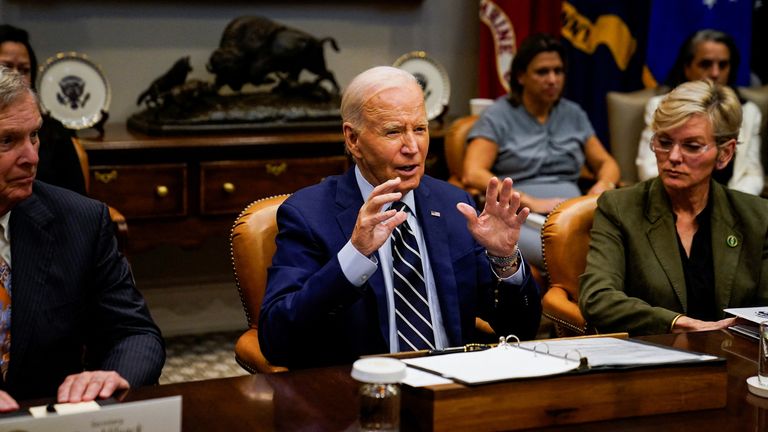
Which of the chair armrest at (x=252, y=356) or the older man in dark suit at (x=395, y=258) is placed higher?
the older man in dark suit at (x=395, y=258)

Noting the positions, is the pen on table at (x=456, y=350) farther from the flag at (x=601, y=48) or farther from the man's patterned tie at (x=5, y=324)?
the flag at (x=601, y=48)

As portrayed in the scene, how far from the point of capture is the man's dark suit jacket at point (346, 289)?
2.30 meters

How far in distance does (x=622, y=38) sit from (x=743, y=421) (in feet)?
13.8

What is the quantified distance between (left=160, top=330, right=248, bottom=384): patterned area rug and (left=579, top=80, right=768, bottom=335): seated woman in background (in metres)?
2.00

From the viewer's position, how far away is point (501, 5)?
5574mm

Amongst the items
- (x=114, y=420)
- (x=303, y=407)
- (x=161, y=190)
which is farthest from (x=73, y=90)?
(x=114, y=420)

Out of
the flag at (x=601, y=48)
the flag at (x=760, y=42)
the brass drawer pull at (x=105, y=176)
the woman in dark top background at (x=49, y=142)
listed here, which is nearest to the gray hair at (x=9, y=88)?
the woman in dark top background at (x=49, y=142)

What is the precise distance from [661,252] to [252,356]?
118 centimetres

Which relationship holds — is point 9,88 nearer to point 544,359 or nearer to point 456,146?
point 544,359

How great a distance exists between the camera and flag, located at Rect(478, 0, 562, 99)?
5582 mm

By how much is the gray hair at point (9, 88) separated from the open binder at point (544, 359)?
0.97 metres

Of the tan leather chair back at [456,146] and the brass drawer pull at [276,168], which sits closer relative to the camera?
the brass drawer pull at [276,168]

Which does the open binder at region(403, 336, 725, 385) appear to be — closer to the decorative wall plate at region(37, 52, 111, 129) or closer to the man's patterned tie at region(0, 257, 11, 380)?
the man's patterned tie at region(0, 257, 11, 380)

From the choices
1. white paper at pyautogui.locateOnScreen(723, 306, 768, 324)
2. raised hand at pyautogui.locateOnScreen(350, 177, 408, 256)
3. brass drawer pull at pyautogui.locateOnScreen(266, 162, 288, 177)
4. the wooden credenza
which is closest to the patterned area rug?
the wooden credenza
